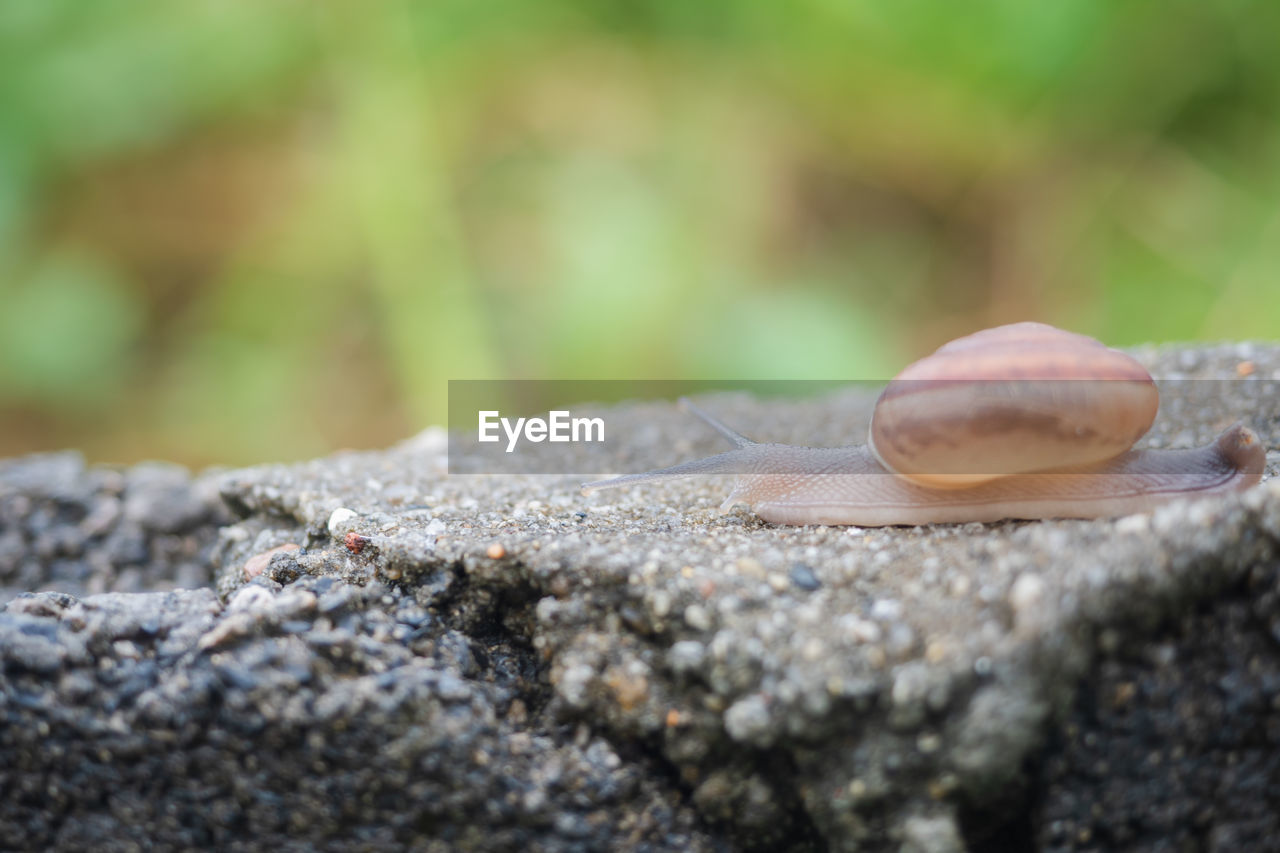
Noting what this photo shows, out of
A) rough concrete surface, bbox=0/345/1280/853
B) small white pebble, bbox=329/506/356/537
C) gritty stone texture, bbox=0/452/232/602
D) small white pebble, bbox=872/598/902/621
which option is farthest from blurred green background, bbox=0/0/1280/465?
small white pebble, bbox=872/598/902/621

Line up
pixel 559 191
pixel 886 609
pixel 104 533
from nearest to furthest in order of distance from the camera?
pixel 886 609 < pixel 104 533 < pixel 559 191

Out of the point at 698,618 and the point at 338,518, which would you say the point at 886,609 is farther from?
the point at 338,518

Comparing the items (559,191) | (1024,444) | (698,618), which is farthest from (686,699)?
(559,191)

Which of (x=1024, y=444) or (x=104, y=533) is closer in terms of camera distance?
(x=1024, y=444)

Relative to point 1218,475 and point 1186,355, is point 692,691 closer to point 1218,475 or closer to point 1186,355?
point 1218,475

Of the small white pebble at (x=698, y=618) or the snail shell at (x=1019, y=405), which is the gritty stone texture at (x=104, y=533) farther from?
the snail shell at (x=1019, y=405)

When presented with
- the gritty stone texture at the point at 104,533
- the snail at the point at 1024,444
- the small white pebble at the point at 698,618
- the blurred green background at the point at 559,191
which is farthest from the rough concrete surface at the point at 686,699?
the blurred green background at the point at 559,191

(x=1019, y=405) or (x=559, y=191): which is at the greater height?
(x=559, y=191)
